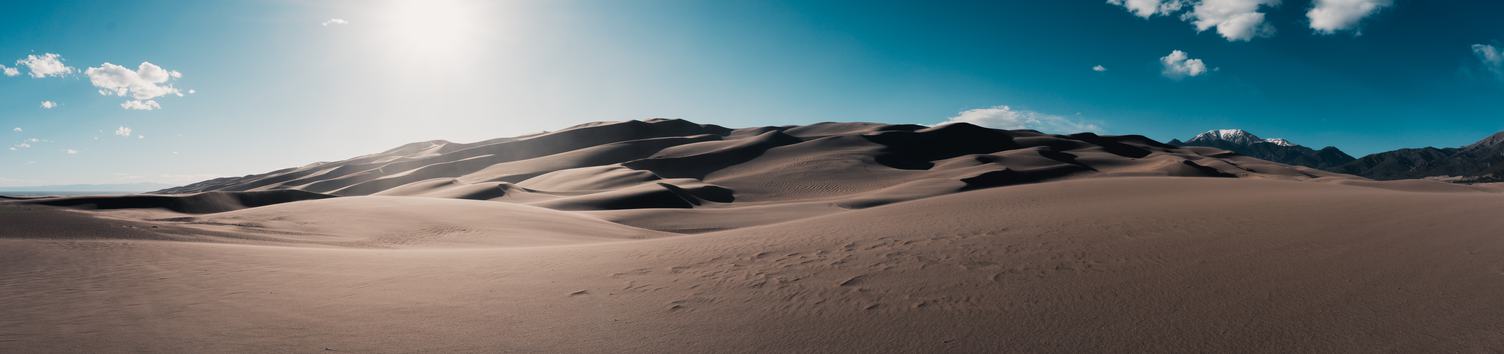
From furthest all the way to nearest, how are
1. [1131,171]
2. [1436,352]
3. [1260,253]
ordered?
[1131,171] < [1260,253] < [1436,352]

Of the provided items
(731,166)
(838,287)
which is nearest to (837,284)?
(838,287)

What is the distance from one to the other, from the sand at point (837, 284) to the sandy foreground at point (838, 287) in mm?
35

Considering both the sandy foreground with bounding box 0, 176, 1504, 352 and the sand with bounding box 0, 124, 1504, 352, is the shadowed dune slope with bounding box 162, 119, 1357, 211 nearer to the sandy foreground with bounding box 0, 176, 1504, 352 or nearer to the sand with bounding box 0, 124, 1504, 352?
the sand with bounding box 0, 124, 1504, 352

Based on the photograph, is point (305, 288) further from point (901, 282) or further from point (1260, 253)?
point (1260, 253)

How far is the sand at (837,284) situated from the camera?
492 centimetres

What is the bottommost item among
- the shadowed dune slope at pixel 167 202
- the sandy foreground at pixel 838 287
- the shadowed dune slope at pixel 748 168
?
the sandy foreground at pixel 838 287

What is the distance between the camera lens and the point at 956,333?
200 inches

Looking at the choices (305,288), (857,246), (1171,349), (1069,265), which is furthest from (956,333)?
(305,288)

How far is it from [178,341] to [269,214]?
46.1 feet

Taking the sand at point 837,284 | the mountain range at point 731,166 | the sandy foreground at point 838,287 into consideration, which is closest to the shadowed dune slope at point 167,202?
the sand at point 837,284

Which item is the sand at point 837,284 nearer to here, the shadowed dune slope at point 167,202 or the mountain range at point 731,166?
the shadowed dune slope at point 167,202

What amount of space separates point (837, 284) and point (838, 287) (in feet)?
0.53

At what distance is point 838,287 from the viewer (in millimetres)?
6953

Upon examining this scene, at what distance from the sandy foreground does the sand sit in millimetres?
35
